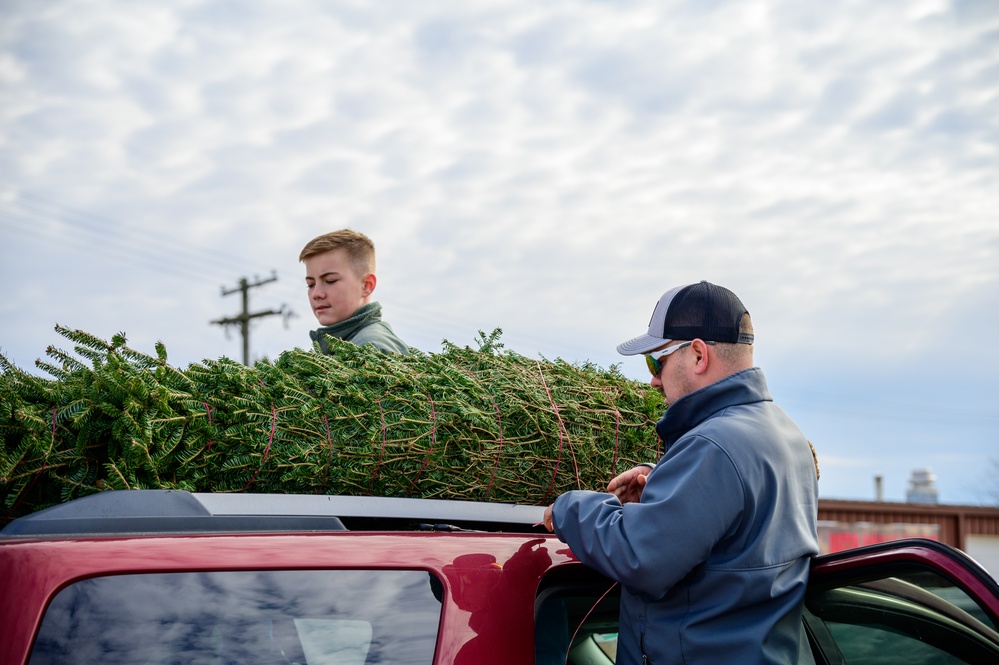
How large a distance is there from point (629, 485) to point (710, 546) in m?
0.44

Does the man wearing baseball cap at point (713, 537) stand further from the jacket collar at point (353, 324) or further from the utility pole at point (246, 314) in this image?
the utility pole at point (246, 314)

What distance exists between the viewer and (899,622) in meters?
2.47

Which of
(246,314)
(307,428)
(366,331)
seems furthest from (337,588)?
(246,314)

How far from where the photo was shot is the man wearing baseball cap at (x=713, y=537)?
2062 millimetres

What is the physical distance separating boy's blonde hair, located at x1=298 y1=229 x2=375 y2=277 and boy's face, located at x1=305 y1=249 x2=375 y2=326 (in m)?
0.02

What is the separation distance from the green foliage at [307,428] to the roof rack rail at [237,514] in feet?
0.54

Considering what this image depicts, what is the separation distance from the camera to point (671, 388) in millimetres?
2443

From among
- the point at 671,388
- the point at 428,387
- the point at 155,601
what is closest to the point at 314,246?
the point at 428,387

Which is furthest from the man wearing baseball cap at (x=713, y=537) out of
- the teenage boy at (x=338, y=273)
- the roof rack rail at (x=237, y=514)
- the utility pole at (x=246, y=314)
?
the utility pole at (x=246, y=314)

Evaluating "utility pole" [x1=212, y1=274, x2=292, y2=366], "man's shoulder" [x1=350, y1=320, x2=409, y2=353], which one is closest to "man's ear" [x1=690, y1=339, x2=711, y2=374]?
"man's shoulder" [x1=350, y1=320, x2=409, y2=353]

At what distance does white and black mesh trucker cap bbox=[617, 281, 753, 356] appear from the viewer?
2.40 m

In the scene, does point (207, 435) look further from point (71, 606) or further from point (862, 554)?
point (862, 554)

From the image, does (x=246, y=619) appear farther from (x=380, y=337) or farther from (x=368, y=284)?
(x=368, y=284)

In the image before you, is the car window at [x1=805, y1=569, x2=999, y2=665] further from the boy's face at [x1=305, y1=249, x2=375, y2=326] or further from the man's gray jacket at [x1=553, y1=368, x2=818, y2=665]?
the boy's face at [x1=305, y1=249, x2=375, y2=326]
